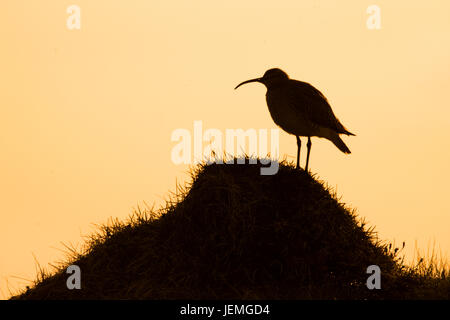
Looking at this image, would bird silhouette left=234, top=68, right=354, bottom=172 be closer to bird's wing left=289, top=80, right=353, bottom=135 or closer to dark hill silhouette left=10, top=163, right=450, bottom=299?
bird's wing left=289, top=80, right=353, bottom=135

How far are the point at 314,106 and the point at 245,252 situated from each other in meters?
3.29

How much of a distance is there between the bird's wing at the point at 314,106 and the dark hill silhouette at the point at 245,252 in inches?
44.8

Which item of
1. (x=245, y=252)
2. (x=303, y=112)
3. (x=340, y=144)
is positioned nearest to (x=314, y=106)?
(x=303, y=112)

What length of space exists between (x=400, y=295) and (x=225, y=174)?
11.2 feet

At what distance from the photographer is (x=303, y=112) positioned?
1089 cm

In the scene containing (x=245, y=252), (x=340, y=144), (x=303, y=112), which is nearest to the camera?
(x=245, y=252)

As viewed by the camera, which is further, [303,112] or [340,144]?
[340,144]

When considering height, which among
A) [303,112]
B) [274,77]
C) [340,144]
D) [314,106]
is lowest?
[340,144]

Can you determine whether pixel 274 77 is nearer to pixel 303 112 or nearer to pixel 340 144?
pixel 303 112

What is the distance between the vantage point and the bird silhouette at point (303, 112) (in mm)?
10930

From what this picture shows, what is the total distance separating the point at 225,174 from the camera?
9.91 meters

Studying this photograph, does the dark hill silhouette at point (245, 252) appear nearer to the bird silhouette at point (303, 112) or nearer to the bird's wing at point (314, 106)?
the bird silhouette at point (303, 112)

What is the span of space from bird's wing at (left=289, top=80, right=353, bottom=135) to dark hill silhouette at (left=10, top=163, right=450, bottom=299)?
3.73 ft

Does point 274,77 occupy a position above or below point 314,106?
above
